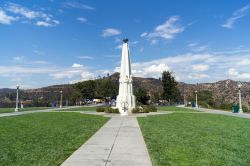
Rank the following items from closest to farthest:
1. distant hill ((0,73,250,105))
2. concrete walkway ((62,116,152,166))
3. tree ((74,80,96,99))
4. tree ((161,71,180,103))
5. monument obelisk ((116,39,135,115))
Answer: concrete walkway ((62,116,152,166)), monument obelisk ((116,39,135,115)), tree ((161,71,180,103)), tree ((74,80,96,99)), distant hill ((0,73,250,105))

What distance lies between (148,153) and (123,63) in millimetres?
26679

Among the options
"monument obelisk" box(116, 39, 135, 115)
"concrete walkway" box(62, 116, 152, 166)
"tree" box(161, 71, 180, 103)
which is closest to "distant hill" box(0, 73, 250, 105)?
"tree" box(161, 71, 180, 103)

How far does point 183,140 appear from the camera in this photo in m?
11.4

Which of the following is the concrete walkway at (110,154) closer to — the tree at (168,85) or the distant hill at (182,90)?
the tree at (168,85)

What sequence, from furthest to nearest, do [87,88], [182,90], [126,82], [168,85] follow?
[182,90], [87,88], [168,85], [126,82]

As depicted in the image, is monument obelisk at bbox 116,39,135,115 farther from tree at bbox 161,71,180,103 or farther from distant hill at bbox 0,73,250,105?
distant hill at bbox 0,73,250,105

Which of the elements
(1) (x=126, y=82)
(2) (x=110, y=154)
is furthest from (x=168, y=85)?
(2) (x=110, y=154)

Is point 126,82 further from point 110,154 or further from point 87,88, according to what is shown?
point 87,88

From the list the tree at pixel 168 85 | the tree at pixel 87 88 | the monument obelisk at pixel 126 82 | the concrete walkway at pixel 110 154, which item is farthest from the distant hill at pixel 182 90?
the concrete walkway at pixel 110 154

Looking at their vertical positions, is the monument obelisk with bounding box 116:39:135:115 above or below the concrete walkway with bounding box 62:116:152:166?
above

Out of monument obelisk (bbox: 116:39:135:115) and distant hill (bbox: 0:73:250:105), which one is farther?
distant hill (bbox: 0:73:250:105)

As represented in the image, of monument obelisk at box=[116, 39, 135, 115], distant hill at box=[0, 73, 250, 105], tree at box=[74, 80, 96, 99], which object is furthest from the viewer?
distant hill at box=[0, 73, 250, 105]

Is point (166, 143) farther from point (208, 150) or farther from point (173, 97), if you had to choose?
point (173, 97)

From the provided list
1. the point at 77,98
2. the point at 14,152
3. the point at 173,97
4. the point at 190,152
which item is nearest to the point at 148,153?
the point at 190,152
